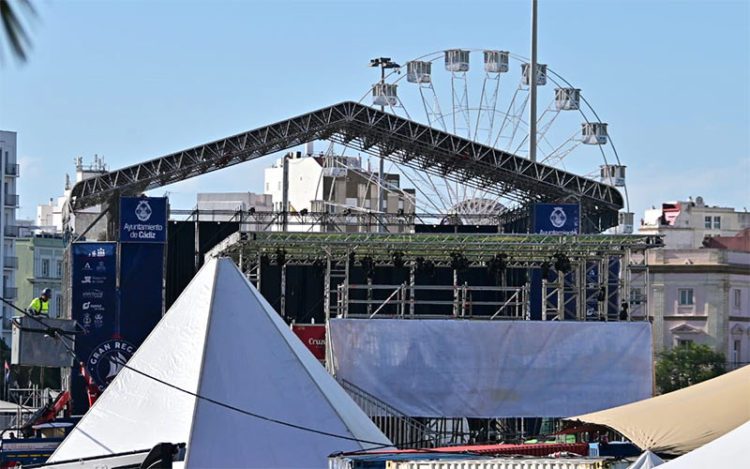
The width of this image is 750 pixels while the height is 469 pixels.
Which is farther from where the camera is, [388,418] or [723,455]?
[388,418]

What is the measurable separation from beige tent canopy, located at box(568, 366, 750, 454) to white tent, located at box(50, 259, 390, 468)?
4.09 metres

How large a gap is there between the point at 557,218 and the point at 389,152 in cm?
761

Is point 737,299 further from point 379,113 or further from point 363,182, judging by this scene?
point 379,113

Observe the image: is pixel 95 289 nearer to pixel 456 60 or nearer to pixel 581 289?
pixel 581 289

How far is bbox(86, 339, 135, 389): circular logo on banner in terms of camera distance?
4512 cm

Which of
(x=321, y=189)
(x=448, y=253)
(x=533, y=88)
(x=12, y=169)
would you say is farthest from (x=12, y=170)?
(x=448, y=253)

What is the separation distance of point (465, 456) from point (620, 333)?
1598cm

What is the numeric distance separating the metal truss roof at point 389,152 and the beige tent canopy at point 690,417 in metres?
24.5

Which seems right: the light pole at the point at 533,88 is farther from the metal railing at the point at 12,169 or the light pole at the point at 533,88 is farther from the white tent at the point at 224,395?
the metal railing at the point at 12,169

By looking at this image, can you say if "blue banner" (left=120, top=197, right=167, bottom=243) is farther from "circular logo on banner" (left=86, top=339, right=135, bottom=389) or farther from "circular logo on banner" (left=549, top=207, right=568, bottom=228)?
"circular logo on banner" (left=549, top=207, right=568, bottom=228)

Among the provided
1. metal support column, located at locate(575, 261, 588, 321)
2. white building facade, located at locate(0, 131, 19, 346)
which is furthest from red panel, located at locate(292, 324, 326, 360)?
white building facade, located at locate(0, 131, 19, 346)

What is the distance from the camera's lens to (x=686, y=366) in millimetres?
82062

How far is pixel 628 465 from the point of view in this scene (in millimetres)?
22109

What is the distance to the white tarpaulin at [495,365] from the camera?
37000 millimetres
